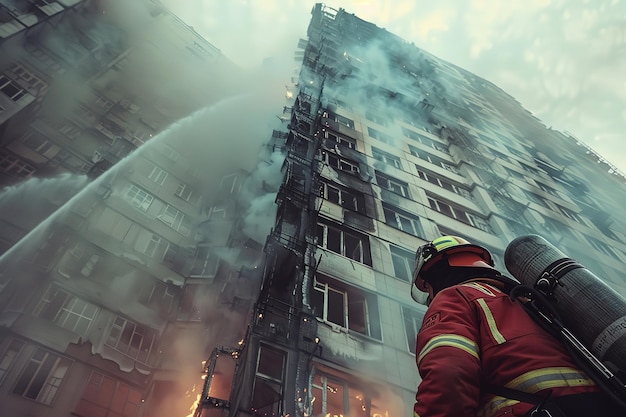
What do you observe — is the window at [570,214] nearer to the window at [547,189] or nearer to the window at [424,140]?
the window at [547,189]

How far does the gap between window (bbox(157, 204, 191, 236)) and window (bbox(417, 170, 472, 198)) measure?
1599 cm

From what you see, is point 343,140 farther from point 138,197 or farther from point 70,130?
point 70,130

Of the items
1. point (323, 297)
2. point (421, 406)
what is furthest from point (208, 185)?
point (421, 406)

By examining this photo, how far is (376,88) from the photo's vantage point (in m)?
28.9

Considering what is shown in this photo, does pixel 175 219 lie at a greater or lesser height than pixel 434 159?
lesser

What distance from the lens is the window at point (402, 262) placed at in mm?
13617

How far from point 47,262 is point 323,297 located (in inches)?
522

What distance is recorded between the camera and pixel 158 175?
25188 mm

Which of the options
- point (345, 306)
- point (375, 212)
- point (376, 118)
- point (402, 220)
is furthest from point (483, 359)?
point (376, 118)

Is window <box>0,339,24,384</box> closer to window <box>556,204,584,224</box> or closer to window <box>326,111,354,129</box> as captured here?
window <box>326,111,354,129</box>

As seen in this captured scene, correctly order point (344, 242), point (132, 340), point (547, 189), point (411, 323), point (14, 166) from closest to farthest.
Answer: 1. point (411, 323)
2. point (344, 242)
3. point (132, 340)
4. point (14, 166)
5. point (547, 189)

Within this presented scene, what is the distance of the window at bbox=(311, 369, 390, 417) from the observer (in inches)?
342

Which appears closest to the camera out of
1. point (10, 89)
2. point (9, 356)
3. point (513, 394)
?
point (513, 394)

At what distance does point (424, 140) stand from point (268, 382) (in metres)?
22.1
